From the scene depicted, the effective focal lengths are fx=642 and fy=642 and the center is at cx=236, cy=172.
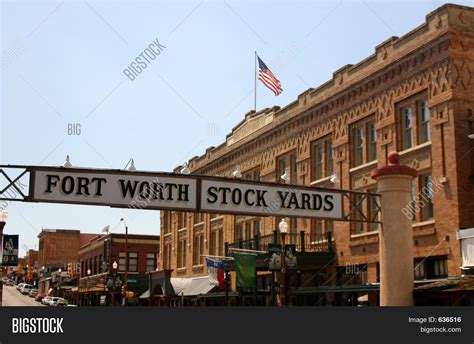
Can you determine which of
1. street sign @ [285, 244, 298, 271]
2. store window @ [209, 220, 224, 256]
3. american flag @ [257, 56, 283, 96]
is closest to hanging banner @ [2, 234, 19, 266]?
street sign @ [285, 244, 298, 271]

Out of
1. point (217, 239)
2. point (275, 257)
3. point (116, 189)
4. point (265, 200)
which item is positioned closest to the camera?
point (116, 189)

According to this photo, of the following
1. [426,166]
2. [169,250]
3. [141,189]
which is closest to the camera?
[141,189]

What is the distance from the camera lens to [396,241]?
14.9 m

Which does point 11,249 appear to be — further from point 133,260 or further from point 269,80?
point 133,260

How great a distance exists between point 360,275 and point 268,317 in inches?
807

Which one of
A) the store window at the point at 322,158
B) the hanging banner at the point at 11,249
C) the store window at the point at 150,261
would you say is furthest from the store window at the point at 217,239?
the store window at the point at 150,261

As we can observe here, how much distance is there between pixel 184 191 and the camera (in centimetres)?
1405

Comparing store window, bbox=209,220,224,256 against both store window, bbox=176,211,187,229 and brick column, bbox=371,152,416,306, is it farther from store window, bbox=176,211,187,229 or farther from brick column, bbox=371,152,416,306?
brick column, bbox=371,152,416,306

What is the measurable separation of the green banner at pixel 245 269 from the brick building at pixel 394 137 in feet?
14.0

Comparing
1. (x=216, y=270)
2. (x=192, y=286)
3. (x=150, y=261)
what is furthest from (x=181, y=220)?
(x=150, y=261)

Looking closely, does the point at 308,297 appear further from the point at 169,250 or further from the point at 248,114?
the point at 169,250

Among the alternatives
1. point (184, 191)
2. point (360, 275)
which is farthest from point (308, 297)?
point (184, 191)

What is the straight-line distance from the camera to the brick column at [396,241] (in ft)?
48.8

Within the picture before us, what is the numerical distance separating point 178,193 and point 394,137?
14.9 metres
